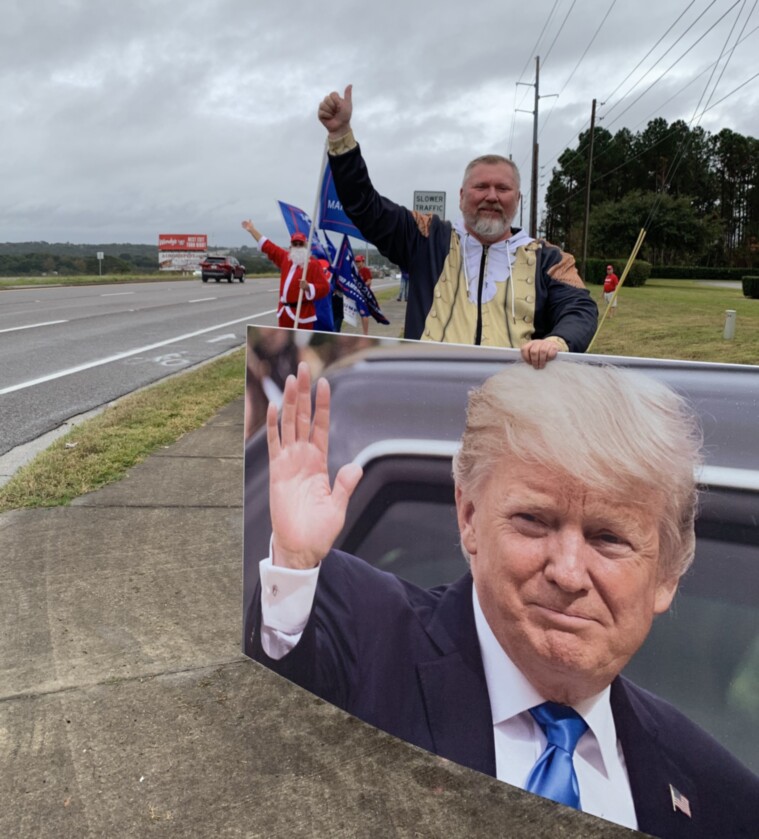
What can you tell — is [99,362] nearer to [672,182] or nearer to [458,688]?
[458,688]

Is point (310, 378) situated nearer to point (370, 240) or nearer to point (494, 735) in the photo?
point (370, 240)

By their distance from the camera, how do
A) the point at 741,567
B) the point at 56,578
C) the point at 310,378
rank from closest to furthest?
the point at 741,567 < the point at 310,378 < the point at 56,578

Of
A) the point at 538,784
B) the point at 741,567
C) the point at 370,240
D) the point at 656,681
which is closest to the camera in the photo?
the point at 741,567

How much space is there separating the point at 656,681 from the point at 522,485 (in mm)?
587

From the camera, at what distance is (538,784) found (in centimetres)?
209

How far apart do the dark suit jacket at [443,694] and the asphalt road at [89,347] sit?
15.7ft

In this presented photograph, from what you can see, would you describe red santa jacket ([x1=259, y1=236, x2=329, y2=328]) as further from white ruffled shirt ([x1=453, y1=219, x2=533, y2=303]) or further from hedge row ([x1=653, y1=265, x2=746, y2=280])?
hedge row ([x1=653, y1=265, x2=746, y2=280])

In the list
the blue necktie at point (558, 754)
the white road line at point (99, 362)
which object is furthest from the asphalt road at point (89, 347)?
the blue necktie at point (558, 754)

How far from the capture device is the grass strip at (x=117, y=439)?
200 inches

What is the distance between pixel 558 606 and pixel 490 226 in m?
1.46

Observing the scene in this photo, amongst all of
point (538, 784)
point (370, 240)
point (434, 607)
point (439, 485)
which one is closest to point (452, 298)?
point (370, 240)

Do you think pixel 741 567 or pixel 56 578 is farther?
pixel 56 578

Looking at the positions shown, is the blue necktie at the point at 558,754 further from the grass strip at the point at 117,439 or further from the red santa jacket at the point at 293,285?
the red santa jacket at the point at 293,285

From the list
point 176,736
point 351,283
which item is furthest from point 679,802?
point 351,283
